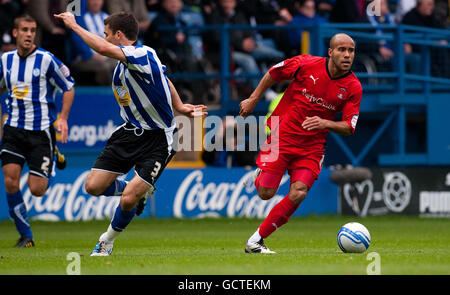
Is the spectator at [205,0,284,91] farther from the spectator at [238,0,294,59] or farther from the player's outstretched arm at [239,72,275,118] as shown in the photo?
the player's outstretched arm at [239,72,275,118]

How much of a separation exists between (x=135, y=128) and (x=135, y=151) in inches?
9.3

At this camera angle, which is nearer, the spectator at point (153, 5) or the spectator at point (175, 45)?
the spectator at point (175, 45)

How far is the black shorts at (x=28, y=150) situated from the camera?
11570 millimetres

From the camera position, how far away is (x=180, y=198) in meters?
16.5

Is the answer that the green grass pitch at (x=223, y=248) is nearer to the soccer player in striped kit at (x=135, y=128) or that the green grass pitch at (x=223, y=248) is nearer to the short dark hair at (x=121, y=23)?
the soccer player in striped kit at (x=135, y=128)

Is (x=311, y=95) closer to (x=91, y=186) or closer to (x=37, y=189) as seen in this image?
(x=91, y=186)

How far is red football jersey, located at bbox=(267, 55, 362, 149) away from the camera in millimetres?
10008

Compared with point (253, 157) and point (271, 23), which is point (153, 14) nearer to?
point (271, 23)

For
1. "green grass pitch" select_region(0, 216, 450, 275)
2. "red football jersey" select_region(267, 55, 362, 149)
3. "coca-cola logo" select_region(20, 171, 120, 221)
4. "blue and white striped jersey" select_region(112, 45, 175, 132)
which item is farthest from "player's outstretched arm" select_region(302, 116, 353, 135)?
"coca-cola logo" select_region(20, 171, 120, 221)

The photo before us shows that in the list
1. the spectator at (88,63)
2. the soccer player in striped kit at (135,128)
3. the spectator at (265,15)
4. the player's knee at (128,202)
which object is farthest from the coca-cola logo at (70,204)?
the player's knee at (128,202)

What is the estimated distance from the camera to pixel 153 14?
19375 mm

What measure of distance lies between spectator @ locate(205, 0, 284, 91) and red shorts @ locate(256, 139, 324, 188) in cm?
813

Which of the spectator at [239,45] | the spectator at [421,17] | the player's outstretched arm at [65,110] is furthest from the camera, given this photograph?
the spectator at [421,17]
